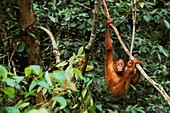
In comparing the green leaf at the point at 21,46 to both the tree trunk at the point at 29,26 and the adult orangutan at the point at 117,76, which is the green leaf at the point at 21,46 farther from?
the adult orangutan at the point at 117,76

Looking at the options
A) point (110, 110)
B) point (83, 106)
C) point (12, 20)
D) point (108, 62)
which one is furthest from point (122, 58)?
point (83, 106)

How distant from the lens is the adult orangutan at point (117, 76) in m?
4.30

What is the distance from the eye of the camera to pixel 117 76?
492cm

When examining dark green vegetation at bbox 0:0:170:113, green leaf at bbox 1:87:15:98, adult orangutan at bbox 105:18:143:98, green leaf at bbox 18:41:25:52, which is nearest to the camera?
green leaf at bbox 1:87:15:98

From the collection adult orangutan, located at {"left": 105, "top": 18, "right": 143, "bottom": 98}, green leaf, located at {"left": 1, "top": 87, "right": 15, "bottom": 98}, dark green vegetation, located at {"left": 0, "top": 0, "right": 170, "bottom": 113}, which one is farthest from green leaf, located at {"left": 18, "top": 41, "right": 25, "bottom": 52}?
green leaf, located at {"left": 1, "top": 87, "right": 15, "bottom": 98}

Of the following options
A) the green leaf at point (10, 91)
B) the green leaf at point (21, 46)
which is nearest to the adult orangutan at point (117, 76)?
the green leaf at point (21, 46)

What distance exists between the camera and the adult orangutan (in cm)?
430

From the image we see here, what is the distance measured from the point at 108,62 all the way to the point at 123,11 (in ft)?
1.98

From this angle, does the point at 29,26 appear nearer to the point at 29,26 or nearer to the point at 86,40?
the point at 29,26

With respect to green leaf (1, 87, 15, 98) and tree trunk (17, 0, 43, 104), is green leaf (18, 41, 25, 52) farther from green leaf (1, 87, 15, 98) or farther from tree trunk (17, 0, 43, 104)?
green leaf (1, 87, 15, 98)

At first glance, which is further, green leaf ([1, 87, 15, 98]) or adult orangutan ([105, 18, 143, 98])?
adult orangutan ([105, 18, 143, 98])

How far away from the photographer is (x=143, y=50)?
453cm

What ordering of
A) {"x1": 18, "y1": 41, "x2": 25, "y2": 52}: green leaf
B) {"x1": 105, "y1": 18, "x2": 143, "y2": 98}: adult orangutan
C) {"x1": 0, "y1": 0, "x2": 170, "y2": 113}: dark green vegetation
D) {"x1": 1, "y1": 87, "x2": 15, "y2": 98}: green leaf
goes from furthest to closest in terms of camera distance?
{"x1": 105, "y1": 18, "x2": 143, "y2": 98}: adult orangutan < {"x1": 0, "y1": 0, "x2": 170, "y2": 113}: dark green vegetation < {"x1": 18, "y1": 41, "x2": 25, "y2": 52}: green leaf < {"x1": 1, "y1": 87, "x2": 15, "y2": 98}: green leaf

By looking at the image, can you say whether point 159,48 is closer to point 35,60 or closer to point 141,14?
point 141,14
